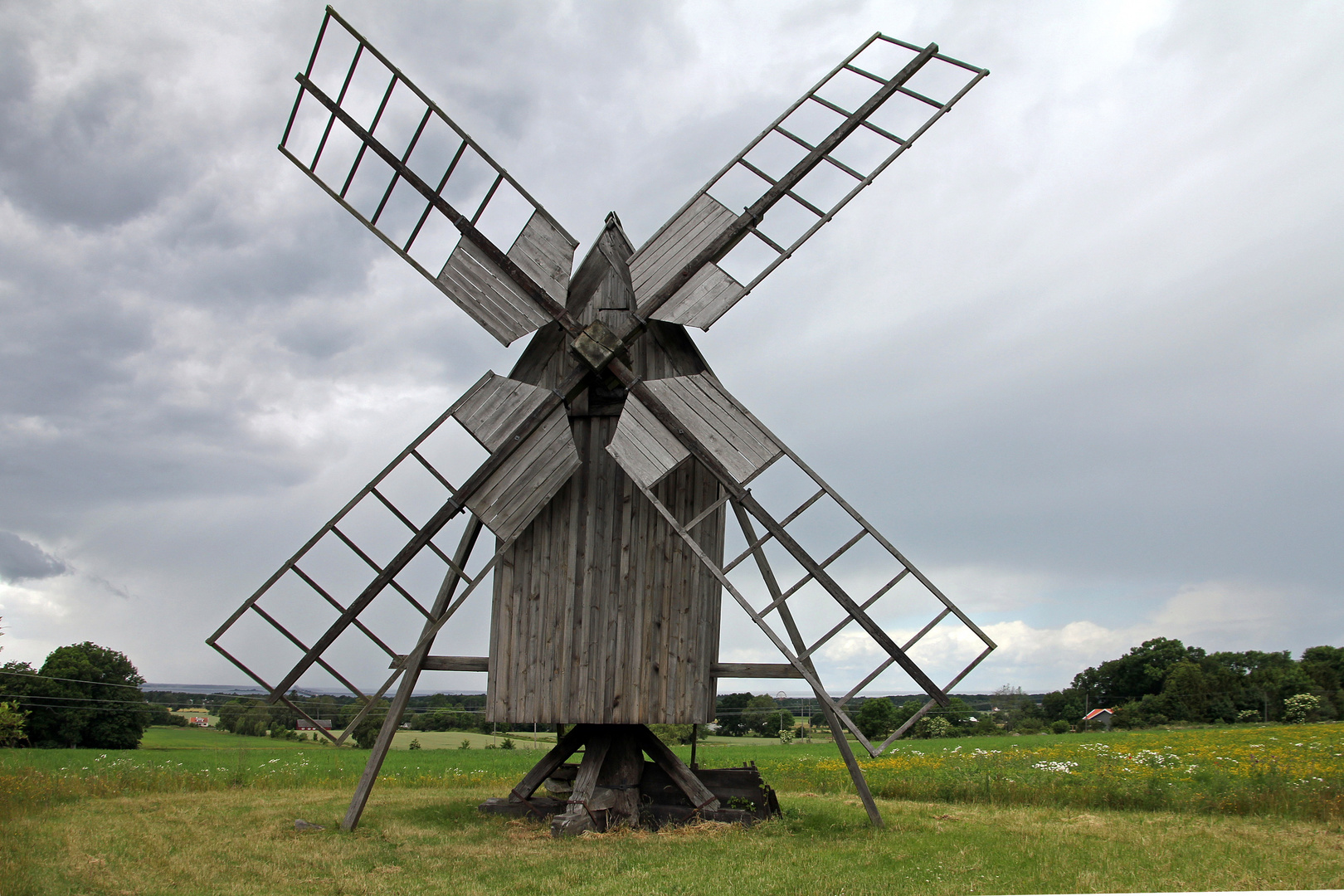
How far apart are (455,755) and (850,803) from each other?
14.4 m

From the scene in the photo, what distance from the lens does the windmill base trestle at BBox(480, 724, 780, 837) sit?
30.5ft

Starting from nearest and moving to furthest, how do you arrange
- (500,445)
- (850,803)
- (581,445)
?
(500,445), (581,445), (850,803)

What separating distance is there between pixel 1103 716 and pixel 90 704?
43.5 meters

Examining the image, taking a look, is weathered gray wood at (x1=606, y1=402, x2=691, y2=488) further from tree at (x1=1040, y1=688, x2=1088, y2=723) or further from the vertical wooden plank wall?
tree at (x1=1040, y1=688, x2=1088, y2=723)

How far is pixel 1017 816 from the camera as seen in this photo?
10.2 metres

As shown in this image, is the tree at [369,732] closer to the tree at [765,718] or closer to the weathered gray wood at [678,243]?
the tree at [765,718]

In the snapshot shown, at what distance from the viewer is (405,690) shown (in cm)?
927

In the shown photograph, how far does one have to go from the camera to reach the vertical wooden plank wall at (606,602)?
30.3 ft

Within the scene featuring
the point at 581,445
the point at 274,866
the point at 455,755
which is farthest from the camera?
the point at 455,755

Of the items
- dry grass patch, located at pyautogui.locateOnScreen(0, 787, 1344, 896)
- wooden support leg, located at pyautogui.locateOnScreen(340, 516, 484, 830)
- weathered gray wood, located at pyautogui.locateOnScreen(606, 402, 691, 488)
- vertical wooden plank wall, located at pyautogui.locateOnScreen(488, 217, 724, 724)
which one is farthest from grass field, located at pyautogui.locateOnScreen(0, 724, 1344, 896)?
weathered gray wood, located at pyautogui.locateOnScreen(606, 402, 691, 488)

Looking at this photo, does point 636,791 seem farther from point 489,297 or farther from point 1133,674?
point 1133,674

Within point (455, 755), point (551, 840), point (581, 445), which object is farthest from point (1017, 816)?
point (455, 755)

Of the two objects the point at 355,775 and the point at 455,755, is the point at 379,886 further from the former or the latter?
the point at 455,755

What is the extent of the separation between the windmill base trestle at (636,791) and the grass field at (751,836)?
Result: 0.43 m
